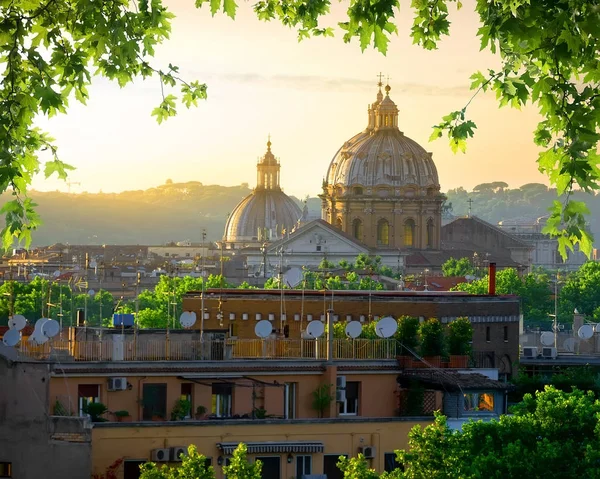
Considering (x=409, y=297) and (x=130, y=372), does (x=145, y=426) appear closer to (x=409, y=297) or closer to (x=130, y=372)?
(x=130, y=372)

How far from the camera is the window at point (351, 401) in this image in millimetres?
38719

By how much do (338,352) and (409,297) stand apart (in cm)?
1303

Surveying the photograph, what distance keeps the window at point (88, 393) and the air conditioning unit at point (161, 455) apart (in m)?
3.61

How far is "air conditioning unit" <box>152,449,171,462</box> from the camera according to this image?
32.4m

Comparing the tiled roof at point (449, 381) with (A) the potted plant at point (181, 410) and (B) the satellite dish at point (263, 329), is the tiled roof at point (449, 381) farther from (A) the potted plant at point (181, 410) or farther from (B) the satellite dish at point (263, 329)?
(A) the potted plant at point (181, 410)

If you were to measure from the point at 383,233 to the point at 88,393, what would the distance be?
5814 inches

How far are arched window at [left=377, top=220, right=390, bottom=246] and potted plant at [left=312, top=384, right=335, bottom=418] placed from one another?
473 ft

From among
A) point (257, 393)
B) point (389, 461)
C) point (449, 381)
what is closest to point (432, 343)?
point (449, 381)

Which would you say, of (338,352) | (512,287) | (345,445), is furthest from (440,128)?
(512,287)

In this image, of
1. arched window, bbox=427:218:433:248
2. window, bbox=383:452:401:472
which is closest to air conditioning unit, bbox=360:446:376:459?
window, bbox=383:452:401:472

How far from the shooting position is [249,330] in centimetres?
5322

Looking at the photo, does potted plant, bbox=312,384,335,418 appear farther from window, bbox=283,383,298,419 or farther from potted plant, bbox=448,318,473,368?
potted plant, bbox=448,318,473,368

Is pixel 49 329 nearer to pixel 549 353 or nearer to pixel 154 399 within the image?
pixel 154 399

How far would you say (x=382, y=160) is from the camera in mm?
186625
